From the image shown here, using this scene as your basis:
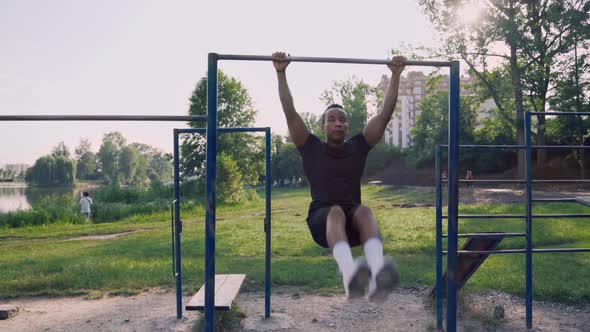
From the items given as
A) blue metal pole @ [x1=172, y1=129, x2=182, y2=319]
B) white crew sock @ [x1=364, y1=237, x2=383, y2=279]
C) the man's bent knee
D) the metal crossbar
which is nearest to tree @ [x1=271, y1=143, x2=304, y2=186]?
blue metal pole @ [x1=172, y1=129, x2=182, y2=319]

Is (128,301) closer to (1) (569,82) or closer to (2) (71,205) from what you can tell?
A: (2) (71,205)

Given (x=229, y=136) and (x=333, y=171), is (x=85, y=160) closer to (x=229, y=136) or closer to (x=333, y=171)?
(x=229, y=136)

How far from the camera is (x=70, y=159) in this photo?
40.8 meters

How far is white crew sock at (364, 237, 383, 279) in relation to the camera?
9.34 feet

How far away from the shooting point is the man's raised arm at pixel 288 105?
355 cm

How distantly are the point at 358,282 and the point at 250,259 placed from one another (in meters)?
5.68

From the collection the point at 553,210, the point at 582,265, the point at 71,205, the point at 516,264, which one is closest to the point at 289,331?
the point at 516,264

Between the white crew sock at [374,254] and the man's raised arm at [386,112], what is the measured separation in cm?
94

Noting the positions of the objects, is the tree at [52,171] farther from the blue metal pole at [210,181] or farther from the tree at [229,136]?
the blue metal pole at [210,181]

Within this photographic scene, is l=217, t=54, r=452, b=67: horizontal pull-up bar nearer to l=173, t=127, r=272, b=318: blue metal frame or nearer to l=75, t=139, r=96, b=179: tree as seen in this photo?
l=173, t=127, r=272, b=318: blue metal frame

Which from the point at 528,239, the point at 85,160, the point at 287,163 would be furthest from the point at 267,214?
the point at 85,160

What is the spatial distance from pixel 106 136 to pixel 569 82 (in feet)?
240

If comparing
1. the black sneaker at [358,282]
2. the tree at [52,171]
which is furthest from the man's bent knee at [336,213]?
the tree at [52,171]

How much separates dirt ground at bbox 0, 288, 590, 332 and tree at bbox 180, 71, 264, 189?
2046 cm
